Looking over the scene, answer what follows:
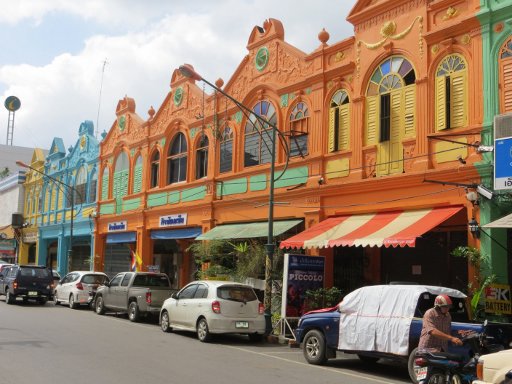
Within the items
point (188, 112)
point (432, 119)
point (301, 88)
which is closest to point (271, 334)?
point (432, 119)

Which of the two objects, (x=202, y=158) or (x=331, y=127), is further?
(x=202, y=158)

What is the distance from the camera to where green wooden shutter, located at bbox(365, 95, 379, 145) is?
1759 cm

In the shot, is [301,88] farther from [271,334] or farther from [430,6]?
[271,334]

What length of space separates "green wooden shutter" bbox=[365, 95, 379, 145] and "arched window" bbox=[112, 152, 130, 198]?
1669 centimetres

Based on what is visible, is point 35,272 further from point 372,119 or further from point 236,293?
point 372,119

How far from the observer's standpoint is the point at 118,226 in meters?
31.7

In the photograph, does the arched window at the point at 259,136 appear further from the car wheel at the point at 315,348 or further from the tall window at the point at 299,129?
the car wheel at the point at 315,348

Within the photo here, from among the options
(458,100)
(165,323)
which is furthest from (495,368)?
(165,323)

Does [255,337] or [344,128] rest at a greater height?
[344,128]

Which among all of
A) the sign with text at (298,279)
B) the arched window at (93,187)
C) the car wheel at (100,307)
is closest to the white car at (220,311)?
the sign with text at (298,279)

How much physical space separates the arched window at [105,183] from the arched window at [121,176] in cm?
100

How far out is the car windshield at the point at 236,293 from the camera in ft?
50.9

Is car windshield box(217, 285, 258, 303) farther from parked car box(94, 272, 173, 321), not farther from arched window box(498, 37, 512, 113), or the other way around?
arched window box(498, 37, 512, 113)

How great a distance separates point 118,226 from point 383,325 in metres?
22.8
